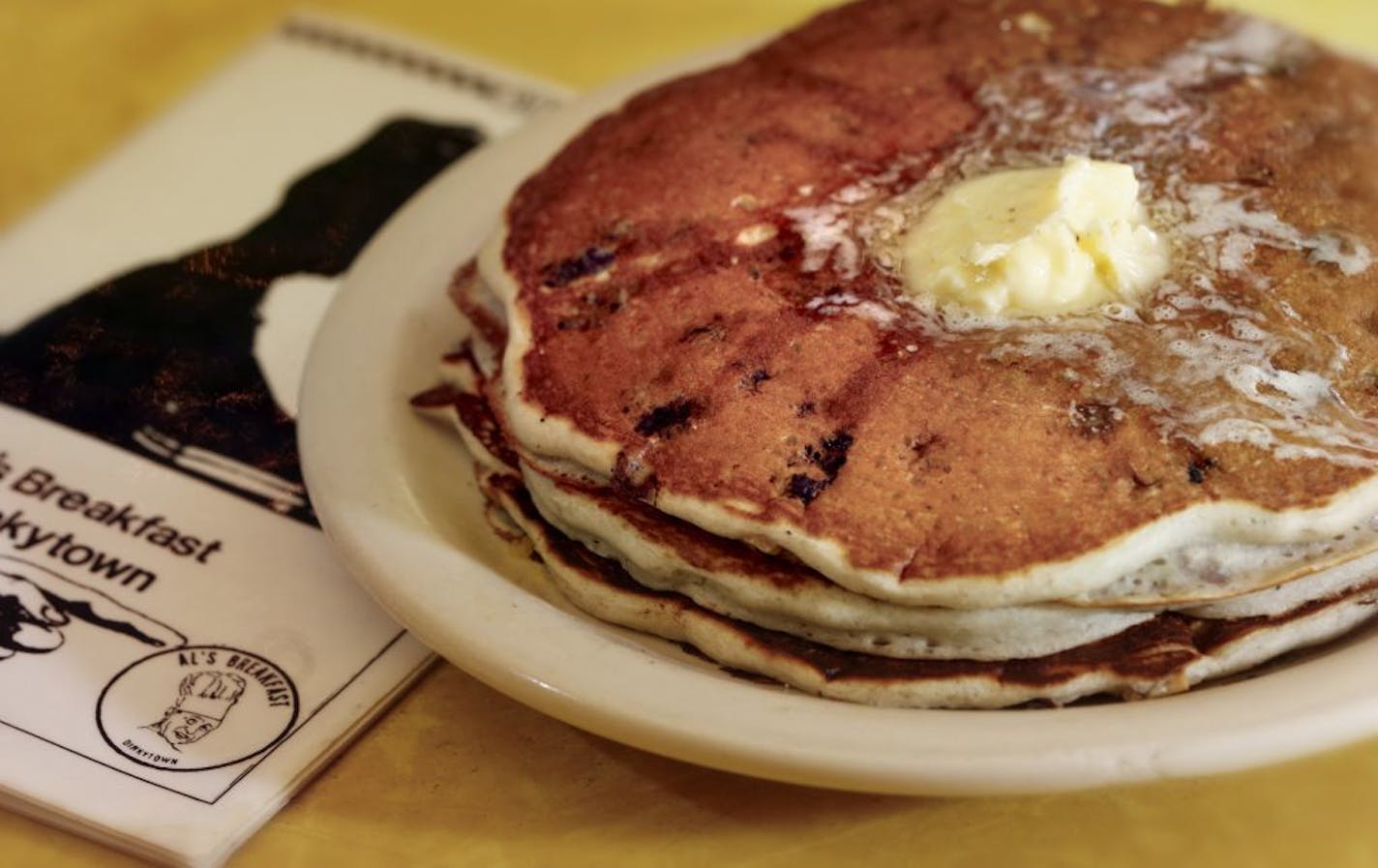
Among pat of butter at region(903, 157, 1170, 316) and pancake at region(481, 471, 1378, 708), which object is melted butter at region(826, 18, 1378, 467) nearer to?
pat of butter at region(903, 157, 1170, 316)

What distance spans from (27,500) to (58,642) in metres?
0.21

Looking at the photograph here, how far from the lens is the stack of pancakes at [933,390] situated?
1083mm

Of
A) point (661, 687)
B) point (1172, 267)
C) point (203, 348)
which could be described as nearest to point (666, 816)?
point (661, 687)

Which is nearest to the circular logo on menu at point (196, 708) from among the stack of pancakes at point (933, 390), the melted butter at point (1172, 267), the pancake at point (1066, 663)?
the stack of pancakes at point (933, 390)

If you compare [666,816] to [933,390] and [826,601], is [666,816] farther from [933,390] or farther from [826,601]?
[933,390]

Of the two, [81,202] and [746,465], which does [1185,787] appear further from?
[81,202]

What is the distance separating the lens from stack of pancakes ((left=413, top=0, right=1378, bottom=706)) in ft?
3.55

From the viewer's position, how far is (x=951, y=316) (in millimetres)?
1232

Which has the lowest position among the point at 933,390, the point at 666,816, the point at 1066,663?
the point at 666,816

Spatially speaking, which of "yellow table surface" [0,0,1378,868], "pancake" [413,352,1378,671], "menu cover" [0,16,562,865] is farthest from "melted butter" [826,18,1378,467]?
"menu cover" [0,16,562,865]

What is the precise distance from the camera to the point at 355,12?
8.04 ft

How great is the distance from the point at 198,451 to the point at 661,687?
651 mm

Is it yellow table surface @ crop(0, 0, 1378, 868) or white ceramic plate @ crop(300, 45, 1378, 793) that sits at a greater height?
white ceramic plate @ crop(300, 45, 1378, 793)

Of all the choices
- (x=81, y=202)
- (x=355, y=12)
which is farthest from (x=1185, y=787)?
(x=355, y=12)
